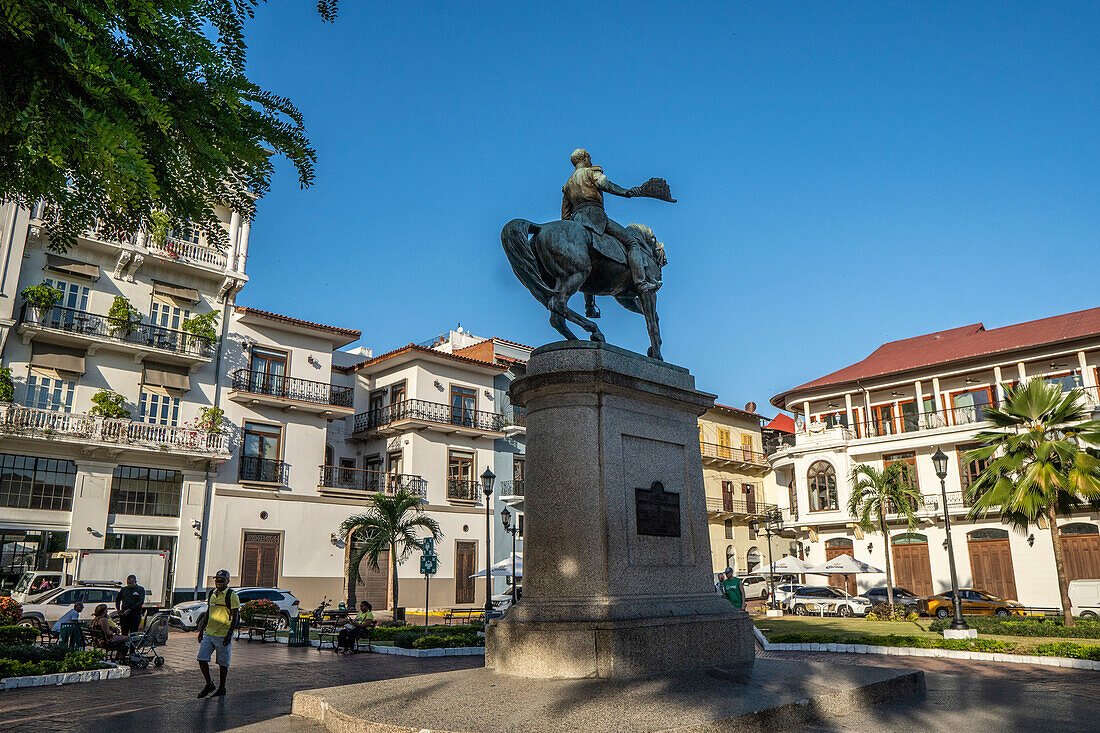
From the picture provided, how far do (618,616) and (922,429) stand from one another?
1580 inches

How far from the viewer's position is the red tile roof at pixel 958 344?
39.5 metres

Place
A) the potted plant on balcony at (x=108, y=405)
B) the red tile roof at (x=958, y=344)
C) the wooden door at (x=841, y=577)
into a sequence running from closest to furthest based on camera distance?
the potted plant on balcony at (x=108, y=405), the red tile roof at (x=958, y=344), the wooden door at (x=841, y=577)

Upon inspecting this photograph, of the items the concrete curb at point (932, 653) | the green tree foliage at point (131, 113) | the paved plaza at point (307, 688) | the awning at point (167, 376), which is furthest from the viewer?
the awning at point (167, 376)

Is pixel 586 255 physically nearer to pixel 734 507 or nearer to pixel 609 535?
pixel 609 535

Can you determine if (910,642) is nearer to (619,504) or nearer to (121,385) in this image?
(619,504)

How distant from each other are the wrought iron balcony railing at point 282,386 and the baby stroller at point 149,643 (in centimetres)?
1933

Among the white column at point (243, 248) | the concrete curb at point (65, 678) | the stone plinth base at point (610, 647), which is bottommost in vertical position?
the concrete curb at point (65, 678)

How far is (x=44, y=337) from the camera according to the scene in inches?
1091

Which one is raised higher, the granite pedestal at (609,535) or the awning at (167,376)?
the awning at (167,376)

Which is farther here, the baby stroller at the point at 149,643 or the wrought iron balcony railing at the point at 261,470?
the wrought iron balcony railing at the point at 261,470

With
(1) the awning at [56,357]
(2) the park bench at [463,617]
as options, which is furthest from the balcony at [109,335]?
(2) the park bench at [463,617]

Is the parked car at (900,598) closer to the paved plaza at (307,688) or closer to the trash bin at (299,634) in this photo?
the paved plaza at (307,688)

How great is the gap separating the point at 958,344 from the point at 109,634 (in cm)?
4333

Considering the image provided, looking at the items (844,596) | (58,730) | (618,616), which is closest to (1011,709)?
(618,616)
